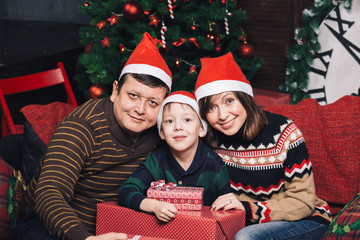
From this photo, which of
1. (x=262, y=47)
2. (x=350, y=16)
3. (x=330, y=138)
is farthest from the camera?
(x=262, y=47)

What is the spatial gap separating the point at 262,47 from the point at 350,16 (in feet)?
2.94

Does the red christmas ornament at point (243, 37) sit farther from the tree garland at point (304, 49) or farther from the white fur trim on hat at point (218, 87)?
the white fur trim on hat at point (218, 87)

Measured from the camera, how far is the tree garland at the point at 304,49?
3629 mm

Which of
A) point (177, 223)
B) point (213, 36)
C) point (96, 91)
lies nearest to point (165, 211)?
point (177, 223)

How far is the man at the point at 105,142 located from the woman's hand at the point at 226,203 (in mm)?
441

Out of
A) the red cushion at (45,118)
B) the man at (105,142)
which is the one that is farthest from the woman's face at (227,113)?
the red cushion at (45,118)

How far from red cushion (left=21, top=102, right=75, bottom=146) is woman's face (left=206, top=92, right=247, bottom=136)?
3.04ft

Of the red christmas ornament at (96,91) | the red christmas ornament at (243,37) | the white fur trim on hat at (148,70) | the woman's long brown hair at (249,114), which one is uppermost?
the red christmas ornament at (243,37)

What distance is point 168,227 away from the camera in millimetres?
1761

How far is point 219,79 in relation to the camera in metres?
2.04

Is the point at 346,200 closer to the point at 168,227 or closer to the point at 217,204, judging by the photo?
the point at 217,204

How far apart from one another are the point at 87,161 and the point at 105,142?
113mm

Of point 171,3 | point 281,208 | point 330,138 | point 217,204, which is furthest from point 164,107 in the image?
point 171,3

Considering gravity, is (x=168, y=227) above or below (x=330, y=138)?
below
